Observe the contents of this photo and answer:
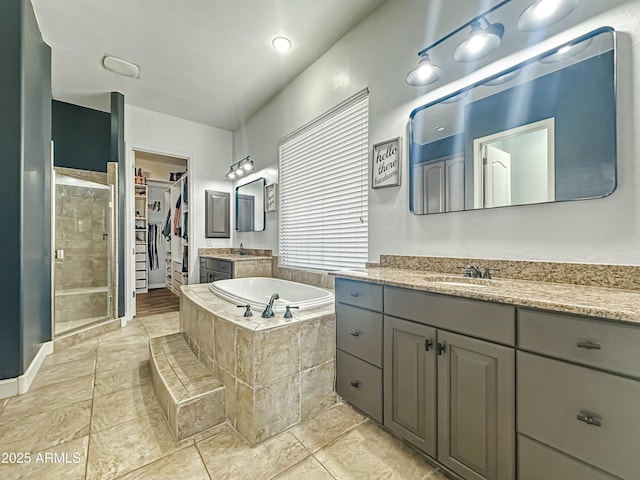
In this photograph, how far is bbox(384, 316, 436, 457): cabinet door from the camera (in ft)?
4.12

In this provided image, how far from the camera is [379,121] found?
2.21 metres

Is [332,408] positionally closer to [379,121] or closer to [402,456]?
[402,456]

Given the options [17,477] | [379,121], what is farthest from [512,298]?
[17,477]

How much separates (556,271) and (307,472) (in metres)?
1.50

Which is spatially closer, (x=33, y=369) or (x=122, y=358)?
(x=33, y=369)

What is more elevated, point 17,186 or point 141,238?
point 17,186

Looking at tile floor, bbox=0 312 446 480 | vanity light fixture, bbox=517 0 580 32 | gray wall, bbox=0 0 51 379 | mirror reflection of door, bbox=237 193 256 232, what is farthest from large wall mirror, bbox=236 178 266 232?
vanity light fixture, bbox=517 0 580 32

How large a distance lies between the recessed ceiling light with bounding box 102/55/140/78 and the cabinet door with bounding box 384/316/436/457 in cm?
362

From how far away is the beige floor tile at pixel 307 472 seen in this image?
1.27m

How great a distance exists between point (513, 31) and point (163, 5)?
8.18 feet

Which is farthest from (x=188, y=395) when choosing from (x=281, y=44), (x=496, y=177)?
(x=281, y=44)

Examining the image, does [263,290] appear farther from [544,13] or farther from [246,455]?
[544,13]

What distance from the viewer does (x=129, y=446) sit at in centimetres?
146

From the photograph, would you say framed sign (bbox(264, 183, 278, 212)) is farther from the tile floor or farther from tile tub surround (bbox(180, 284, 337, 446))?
the tile floor
